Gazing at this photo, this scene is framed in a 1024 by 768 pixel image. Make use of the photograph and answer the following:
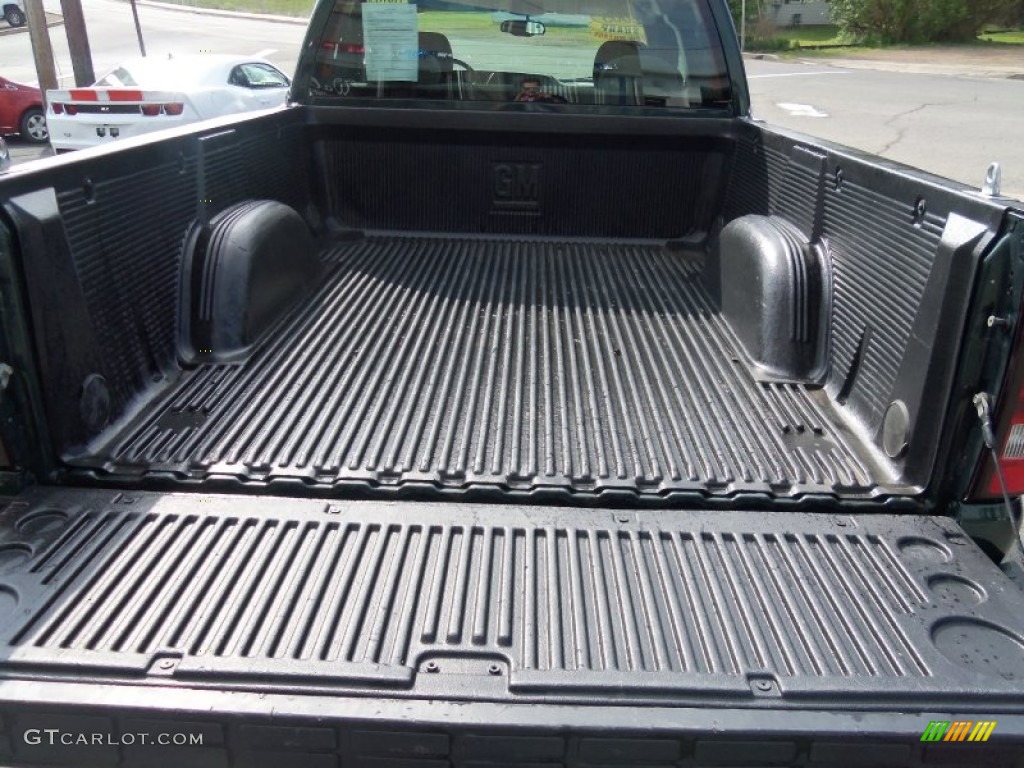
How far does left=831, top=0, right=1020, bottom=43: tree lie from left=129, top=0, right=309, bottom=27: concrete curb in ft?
70.7

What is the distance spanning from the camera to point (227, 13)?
44312 mm

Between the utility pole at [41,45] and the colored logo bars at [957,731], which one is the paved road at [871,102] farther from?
the colored logo bars at [957,731]

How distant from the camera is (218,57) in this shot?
11.6m

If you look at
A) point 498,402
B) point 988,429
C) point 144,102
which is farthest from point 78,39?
point 988,429

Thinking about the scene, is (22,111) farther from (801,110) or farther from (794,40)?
(794,40)

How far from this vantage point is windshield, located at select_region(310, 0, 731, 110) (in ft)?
13.5

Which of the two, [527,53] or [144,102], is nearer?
[527,53]

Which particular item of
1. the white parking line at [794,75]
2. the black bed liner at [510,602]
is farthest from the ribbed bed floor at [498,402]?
the white parking line at [794,75]

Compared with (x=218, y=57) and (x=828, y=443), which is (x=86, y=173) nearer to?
(x=828, y=443)

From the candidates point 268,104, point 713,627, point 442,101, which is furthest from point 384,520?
point 268,104

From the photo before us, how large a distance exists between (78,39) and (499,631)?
47.6 feet

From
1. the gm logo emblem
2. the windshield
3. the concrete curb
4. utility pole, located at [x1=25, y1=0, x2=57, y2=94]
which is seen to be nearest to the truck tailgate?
the gm logo emblem

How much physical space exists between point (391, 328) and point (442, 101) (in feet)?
4.71

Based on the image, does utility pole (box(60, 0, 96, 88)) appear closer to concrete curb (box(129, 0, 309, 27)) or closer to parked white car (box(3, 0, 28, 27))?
parked white car (box(3, 0, 28, 27))
